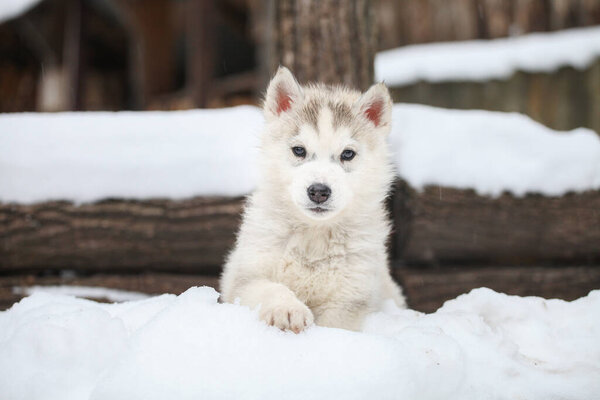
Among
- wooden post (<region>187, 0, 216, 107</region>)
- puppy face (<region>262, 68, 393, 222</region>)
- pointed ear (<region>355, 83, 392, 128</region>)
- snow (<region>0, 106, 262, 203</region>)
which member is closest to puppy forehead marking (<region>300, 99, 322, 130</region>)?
puppy face (<region>262, 68, 393, 222</region>)

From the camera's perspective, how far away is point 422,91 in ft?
21.8

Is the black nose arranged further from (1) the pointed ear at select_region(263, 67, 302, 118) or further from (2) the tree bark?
(2) the tree bark

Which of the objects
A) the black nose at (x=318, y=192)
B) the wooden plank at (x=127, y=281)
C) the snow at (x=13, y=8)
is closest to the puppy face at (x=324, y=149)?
the black nose at (x=318, y=192)

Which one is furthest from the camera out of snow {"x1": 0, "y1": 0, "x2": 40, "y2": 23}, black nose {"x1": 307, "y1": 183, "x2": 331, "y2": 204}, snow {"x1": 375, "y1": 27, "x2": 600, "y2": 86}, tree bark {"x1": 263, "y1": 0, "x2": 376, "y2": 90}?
snow {"x1": 0, "y1": 0, "x2": 40, "y2": 23}

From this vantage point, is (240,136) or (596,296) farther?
(240,136)

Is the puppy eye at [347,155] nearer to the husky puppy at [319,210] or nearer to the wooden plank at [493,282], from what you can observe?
the husky puppy at [319,210]

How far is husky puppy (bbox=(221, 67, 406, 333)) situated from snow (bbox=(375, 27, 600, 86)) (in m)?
3.52

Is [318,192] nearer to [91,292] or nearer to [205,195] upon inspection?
[205,195]

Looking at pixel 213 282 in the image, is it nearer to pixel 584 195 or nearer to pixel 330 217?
pixel 330 217

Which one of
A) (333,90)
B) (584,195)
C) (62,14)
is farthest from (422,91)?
(62,14)

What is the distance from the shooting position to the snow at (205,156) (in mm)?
3594

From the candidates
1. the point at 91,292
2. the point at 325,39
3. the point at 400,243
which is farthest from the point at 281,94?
the point at 91,292

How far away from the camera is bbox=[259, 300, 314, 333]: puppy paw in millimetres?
2066

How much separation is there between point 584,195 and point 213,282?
9.40 ft
